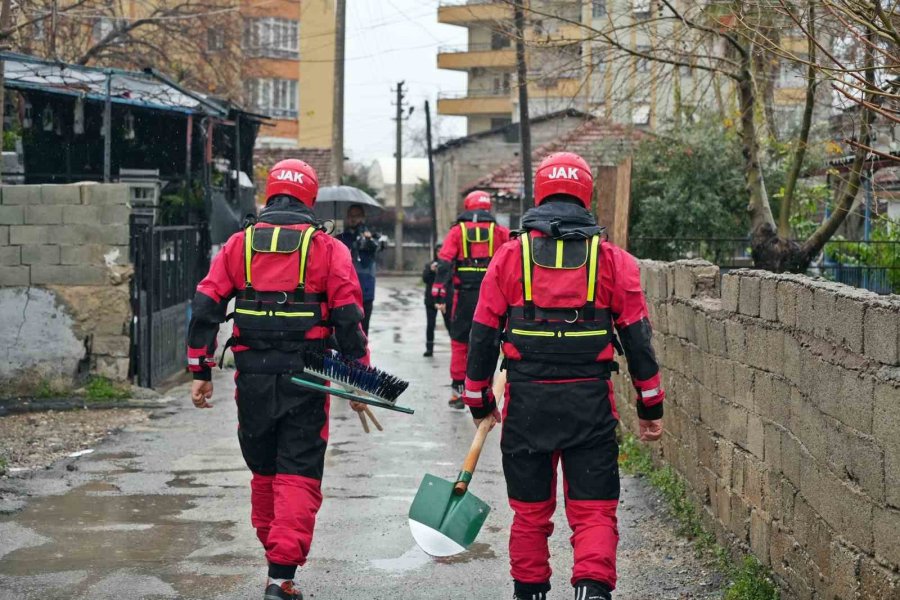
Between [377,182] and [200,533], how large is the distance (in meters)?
68.1

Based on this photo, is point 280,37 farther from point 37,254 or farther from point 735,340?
point 735,340

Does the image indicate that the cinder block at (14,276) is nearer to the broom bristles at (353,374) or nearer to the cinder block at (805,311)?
the broom bristles at (353,374)

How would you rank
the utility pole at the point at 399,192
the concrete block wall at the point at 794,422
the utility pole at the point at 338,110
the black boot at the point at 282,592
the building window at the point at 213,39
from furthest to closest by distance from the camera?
the utility pole at the point at 399,192
the utility pole at the point at 338,110
the building window at the point at 213,39
the black boot at the point at 282,592
the concrete block wall at the point at 794,422

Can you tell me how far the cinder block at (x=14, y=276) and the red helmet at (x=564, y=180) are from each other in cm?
774

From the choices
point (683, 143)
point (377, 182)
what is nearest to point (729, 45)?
point (683, 143)

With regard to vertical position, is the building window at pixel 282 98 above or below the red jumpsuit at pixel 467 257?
above

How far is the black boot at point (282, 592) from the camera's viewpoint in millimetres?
5520

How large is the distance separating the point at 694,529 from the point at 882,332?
3.14 m

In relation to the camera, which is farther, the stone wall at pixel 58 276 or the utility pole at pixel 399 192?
the utility pole at pixel 399 192

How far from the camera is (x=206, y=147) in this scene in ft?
56.8

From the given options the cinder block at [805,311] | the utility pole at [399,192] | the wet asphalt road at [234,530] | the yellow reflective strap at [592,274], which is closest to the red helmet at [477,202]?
the wet asphalt road at [234,530]

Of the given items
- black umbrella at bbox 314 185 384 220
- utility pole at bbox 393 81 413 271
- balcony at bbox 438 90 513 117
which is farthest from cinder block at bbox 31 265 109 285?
balcony at bbox 438 90 513 117

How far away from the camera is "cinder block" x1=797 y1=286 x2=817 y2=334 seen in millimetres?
5000

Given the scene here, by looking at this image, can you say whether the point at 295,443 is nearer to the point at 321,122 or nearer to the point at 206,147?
the point at 206,147
